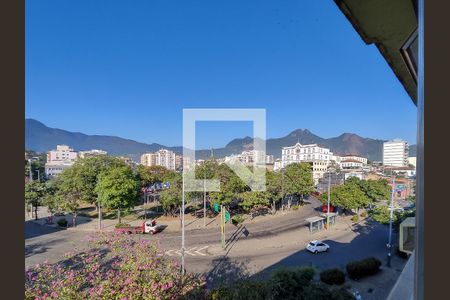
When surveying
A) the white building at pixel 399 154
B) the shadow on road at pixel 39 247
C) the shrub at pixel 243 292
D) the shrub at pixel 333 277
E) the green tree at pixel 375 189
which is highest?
the white building at pixel 399 154

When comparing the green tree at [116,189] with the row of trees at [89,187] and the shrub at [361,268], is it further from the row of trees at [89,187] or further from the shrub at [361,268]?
the shrub at [361,268]

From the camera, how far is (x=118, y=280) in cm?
138

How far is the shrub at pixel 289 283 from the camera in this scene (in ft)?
5.50

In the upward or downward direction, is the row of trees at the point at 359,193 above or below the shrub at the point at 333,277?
above

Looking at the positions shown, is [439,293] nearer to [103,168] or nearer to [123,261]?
[123,261]

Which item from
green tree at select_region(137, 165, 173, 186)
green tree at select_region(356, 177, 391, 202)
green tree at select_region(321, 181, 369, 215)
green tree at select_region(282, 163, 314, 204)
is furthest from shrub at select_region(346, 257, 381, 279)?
green tree at select_region(137, 165, 173, 186)

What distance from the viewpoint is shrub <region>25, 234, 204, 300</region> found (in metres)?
1.30

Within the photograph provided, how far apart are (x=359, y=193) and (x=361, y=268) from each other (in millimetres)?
3596

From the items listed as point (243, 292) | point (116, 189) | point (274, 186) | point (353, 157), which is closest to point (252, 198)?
point (274, 186)

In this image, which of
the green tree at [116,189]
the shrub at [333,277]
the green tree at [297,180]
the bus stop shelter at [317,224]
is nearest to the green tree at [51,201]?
the green tree at [116,189]

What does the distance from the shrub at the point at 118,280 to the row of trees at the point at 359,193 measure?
265 inches

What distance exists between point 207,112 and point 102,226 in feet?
16.5

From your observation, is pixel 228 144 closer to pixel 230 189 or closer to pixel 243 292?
pixel 230 189

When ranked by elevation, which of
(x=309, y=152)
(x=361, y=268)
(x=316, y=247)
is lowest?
(x=316, y=247)
